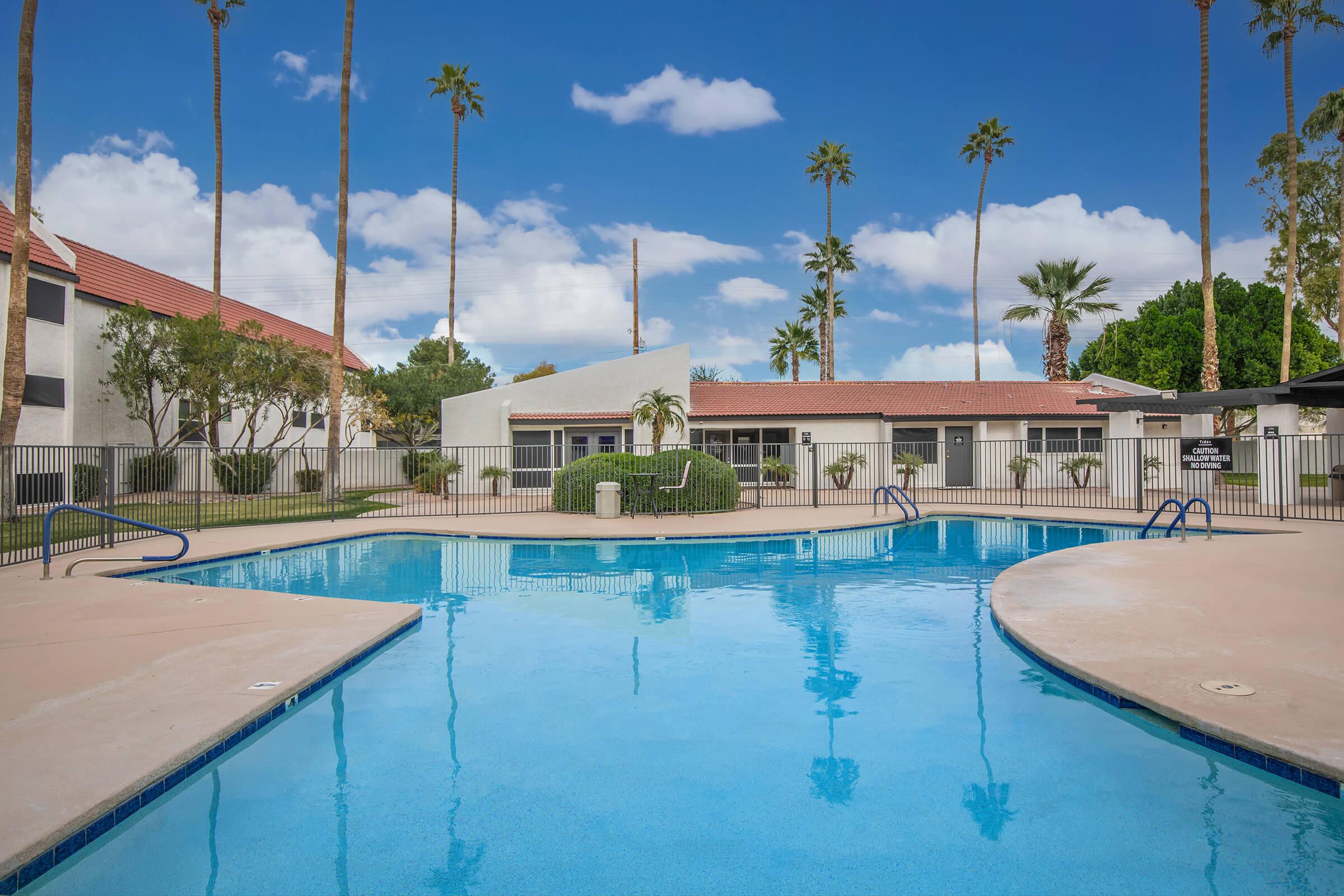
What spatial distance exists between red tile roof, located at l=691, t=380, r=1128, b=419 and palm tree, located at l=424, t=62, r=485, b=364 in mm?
14918

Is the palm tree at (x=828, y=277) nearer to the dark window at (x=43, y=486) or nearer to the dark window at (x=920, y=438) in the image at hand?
the dark window at (x=920, y=438)

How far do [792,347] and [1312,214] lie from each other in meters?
23.4

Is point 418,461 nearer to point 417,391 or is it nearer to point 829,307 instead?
point 417,391

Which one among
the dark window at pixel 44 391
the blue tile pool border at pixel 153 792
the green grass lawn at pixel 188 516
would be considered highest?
the dark window at pixel 44 391

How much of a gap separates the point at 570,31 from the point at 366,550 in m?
17.2

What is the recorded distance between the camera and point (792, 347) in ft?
133

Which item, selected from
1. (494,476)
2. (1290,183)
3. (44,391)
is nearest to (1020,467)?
(1290,183)

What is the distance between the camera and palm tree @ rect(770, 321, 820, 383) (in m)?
40.2

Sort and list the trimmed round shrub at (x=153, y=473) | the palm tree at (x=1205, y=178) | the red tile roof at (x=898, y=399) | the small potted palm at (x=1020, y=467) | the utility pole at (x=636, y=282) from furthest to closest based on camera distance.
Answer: the utility pole at (x=636, y=282) < the red tile roof at (x=898, y=399) < the small potted palm at (x=1020, y=467) < the palm tree at (x=1205, y=178) < the trimmed round shrub at (x=153, y=473)

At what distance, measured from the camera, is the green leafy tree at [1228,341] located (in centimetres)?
3186

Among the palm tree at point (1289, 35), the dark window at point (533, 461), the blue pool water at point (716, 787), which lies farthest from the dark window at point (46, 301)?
the palm tree at point (1289, 35)

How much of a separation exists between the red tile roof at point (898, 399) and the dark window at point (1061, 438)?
67 centimetres

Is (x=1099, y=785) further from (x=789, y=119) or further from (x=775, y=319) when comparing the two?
(x=775, y=319)

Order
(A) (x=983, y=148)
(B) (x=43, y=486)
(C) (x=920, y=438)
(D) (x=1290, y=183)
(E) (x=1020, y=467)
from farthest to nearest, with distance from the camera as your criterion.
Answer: (A) (x=983, y=148) < (C) (x=920, y=438) < (D) (x=1290, y=183) < (E) (x=1020, y=467) < (B) (x=43, y=486)
